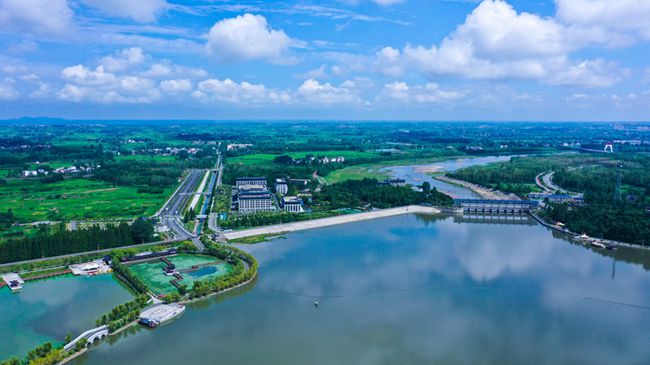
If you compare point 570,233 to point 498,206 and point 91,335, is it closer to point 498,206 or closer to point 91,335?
point 498,206

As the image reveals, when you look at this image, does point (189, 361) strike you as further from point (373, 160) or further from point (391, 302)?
point (373, 160)

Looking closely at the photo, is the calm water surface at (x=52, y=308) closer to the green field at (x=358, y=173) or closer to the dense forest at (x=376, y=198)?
the dense forest at (x=376, y=198)

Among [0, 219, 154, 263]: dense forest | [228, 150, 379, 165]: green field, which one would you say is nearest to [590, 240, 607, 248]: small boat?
[0, 219, 154, 263]: dense forest

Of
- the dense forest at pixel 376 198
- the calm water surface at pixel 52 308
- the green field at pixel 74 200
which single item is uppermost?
the dense forest at pixel 376 198

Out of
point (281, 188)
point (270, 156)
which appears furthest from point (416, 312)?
point (270, 156)

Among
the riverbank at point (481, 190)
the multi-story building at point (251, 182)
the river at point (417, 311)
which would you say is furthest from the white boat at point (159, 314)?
the riverbank at point (481, 190)
